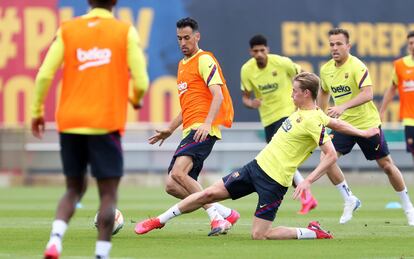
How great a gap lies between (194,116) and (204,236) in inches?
54.3

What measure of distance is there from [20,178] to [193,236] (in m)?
16.4

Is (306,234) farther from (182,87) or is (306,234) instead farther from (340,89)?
(340,89)

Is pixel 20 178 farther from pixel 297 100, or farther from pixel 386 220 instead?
pixel 297 100

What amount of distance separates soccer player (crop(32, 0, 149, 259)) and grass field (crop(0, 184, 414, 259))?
134 cm

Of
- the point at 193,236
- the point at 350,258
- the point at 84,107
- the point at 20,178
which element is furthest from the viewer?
the point at 20,178

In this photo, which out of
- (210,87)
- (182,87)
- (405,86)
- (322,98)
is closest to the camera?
(210,87)

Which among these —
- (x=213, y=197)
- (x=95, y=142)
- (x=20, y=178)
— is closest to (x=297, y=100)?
(x=213, y=197)

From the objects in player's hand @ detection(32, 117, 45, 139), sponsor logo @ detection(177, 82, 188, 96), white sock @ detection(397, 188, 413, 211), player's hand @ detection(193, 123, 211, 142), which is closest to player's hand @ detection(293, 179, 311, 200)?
player's hand @ detection(193, 123, 211, 142)

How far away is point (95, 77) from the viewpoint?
8477 mm

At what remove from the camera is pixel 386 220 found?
1451cm

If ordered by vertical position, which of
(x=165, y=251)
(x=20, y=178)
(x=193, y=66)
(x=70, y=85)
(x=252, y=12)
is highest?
(x=70, y=85)

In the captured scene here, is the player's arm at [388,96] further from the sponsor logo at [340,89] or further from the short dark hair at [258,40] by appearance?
the short dark hair at [258,40]

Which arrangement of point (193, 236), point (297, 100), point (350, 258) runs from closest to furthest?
point (350, 258)
point (297, 100)
point (193, 236)

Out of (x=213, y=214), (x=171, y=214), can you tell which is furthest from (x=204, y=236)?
(x=171, y=214)
